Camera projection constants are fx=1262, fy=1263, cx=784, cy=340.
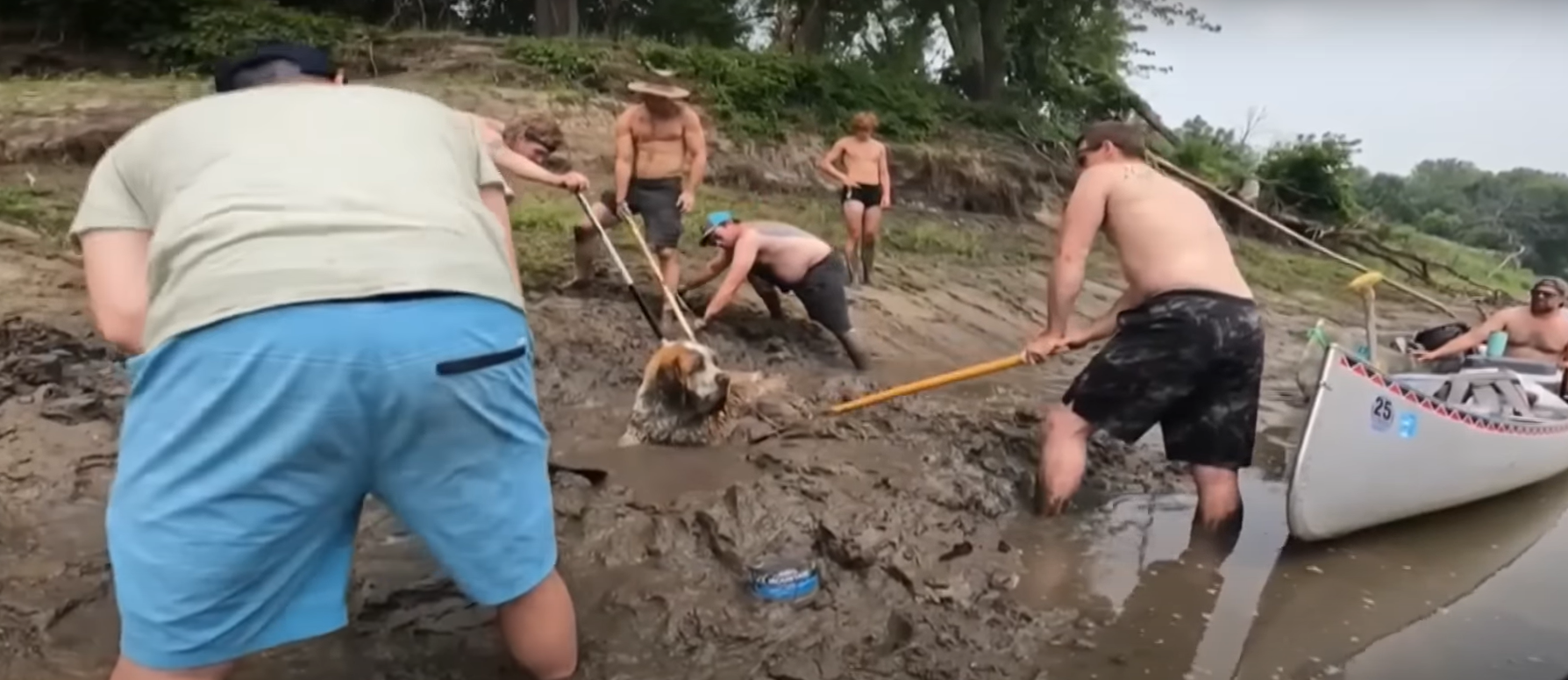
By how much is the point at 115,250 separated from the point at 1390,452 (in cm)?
461

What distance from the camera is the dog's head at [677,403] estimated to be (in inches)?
216

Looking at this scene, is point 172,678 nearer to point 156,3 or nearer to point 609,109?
point 609,109

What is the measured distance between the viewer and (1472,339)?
8.00 m

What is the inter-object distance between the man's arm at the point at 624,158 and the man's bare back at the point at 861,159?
269cm

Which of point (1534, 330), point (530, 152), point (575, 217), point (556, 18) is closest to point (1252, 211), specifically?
point (1534, 330)

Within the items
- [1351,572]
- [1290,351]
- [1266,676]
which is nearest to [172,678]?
[1266,676]

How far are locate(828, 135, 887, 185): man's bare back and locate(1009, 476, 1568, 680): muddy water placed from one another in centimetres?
486

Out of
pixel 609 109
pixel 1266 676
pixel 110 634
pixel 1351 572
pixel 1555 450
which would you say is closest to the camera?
pixel 110 634

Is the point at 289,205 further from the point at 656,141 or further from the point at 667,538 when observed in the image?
the point at 656,141

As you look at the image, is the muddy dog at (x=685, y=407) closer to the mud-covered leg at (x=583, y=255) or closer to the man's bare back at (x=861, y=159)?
the mud-covered leg at (x=583, y=255)

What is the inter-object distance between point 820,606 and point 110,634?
201 centimetres

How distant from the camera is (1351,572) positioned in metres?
4.88

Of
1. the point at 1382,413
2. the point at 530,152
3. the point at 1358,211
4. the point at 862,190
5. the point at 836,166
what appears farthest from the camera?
the point at 1358,211

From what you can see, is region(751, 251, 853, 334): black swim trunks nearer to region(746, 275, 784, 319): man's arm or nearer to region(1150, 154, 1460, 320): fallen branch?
region(746, 275, 784, 319): man's arm
